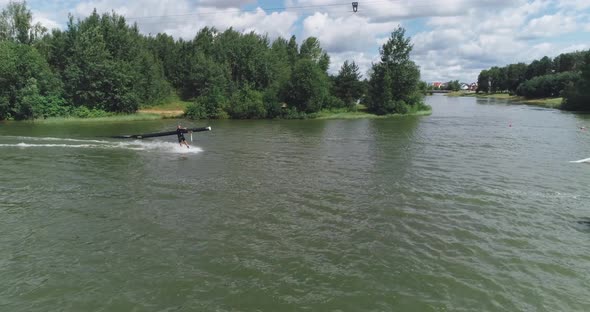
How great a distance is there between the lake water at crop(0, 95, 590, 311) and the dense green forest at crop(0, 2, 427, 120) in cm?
4957

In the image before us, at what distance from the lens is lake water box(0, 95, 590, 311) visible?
1311 cm

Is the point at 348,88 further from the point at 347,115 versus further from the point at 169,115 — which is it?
the point at 169,115

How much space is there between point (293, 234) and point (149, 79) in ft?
295

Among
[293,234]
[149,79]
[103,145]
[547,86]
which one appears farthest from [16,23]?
[547,86]

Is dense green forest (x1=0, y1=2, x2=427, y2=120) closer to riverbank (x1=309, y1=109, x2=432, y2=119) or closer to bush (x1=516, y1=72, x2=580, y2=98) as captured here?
riverbank (x1=309, y1=109, x2=432, y2=119)

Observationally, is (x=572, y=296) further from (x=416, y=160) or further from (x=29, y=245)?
(x=416, y=160)

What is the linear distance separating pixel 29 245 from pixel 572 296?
19.9 meters

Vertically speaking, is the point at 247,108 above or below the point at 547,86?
below

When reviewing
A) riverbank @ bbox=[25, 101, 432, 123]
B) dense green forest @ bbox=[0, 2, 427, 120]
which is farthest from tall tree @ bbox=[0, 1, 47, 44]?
riverbank @ bbox=[25, 101, 432, 123]

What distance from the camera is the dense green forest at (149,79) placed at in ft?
252

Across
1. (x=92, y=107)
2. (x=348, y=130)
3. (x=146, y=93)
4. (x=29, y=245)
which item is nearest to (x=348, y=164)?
(x=29, y=245)

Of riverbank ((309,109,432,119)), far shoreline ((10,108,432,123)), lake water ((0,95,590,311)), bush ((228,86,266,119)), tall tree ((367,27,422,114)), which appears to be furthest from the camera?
tall tree ((367,27,422,114))

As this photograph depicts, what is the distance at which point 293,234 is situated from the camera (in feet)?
59.2

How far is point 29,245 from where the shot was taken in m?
16.8
